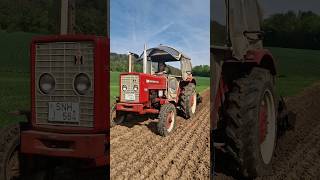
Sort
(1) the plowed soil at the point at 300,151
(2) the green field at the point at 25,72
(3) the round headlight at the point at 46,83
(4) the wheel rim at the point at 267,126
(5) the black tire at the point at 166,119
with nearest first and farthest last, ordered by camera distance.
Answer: (5) the black tire at the point at 166,119 < (3) the round headlight at the point at 46,83 < (4) the wheel rim at the point at 267,126 < (2) the green field at the point at 25,72 < (1) the plowed soil at the point at 300,151

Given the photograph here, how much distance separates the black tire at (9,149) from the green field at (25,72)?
439 millimetres

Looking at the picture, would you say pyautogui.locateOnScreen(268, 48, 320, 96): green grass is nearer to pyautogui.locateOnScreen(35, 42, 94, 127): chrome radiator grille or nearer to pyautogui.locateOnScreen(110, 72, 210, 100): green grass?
pyautogui.locateOnScreen(35, 42, 94, 127): chrome radiator grille

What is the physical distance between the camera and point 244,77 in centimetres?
402

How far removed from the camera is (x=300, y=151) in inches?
226

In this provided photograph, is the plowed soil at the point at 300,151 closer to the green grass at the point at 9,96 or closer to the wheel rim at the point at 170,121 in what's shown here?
the wheel rim at the point at 170,121

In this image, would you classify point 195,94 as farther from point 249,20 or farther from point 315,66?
point 315,66

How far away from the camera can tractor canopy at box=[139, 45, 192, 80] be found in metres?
2.44

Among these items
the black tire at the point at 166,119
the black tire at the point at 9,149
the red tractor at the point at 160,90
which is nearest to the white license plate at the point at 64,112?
the red tractor at the point at 160,90

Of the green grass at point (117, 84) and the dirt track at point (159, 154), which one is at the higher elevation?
the green grass at point (117, 84)

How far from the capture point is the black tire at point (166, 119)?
258cm

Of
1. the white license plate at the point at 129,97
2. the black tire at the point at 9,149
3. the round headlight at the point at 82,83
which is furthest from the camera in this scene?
the black tire at the point at 9,149

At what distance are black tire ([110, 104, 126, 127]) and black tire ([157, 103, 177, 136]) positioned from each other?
24 centimetres

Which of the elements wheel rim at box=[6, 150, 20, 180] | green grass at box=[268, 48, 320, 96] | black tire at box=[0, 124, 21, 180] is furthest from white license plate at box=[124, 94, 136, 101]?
green grass at box=[268, 48, 320, 96]

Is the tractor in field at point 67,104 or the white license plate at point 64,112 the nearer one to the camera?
the tractor in field at point 67,104
